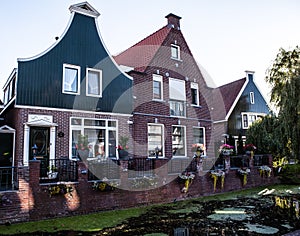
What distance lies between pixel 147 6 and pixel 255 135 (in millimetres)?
13961

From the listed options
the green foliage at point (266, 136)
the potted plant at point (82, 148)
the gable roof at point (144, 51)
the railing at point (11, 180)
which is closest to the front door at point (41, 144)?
the railing at point (11, 180)

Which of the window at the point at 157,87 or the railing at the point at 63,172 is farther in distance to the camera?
the window at the point at 157,87

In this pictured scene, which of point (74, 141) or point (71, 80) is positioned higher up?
point (71, 80)

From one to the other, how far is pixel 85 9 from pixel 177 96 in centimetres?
780

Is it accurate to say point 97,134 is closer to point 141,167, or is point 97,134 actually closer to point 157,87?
point 141,167

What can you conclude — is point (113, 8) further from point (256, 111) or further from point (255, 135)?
point (256, 111)

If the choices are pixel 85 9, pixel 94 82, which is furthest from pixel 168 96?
pixel 85 9

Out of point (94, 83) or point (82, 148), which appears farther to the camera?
point (94, 83)

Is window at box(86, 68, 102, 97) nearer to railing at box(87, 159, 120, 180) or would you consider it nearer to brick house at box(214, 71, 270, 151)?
railing at box(87, 159, 120, 180)

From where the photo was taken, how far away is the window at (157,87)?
16.5 m

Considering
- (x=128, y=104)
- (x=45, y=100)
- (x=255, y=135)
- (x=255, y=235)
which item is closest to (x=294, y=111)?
(x=255, y=135)

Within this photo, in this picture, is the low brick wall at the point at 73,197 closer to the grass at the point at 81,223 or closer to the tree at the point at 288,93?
the grass at the point at 81,223

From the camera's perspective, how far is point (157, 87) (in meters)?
16.7

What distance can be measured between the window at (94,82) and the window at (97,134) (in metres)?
1.42
